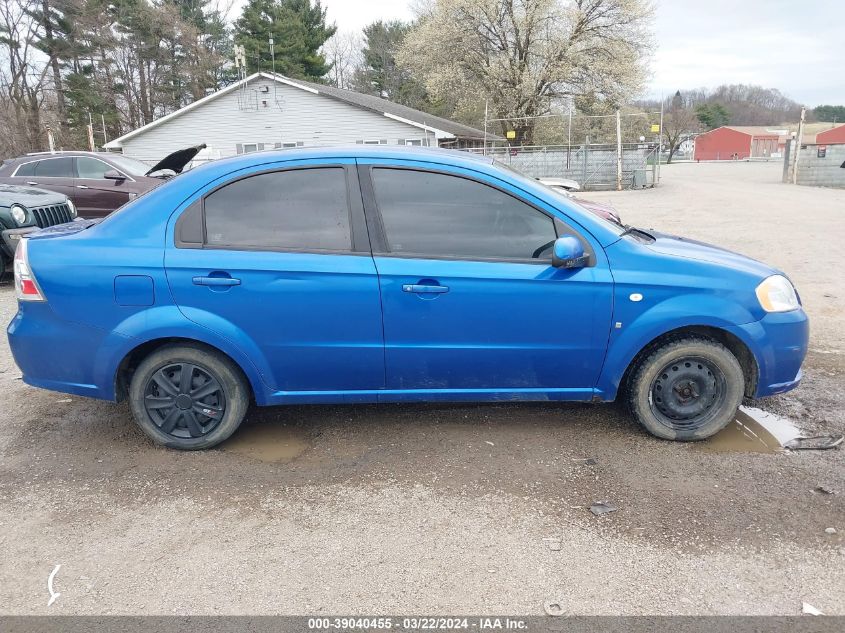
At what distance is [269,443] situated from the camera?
371cm

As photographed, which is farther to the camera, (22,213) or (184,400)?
(22,213)

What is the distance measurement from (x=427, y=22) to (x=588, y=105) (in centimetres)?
1064

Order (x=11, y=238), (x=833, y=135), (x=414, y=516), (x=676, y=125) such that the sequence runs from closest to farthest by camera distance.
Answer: (x=414, y=516), (x=11, y=238), (x=833, y=135), (x=676, y=125)

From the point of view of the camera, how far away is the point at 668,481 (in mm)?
3205

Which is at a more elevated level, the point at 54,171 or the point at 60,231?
the point at 54,171

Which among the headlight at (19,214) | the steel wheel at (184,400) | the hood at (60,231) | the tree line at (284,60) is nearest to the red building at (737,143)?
the tree line at (284,60)

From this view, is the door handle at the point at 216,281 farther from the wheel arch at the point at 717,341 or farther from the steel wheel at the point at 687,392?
the steel wheel at the point at 687,392

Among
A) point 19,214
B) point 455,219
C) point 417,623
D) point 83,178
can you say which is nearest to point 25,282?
point 455,219

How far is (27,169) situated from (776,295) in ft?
39.2

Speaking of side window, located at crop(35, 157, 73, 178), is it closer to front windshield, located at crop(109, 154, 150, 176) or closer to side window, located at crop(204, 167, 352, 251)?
front windshield, located at crop(109, 154, 150, 176)

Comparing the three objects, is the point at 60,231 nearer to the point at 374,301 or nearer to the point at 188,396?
the point at 188,396

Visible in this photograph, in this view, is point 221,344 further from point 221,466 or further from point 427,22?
point 427,22

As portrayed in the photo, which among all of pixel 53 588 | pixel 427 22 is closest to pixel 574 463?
pixel 53 588

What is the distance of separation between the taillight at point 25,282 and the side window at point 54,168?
28.5 ft
